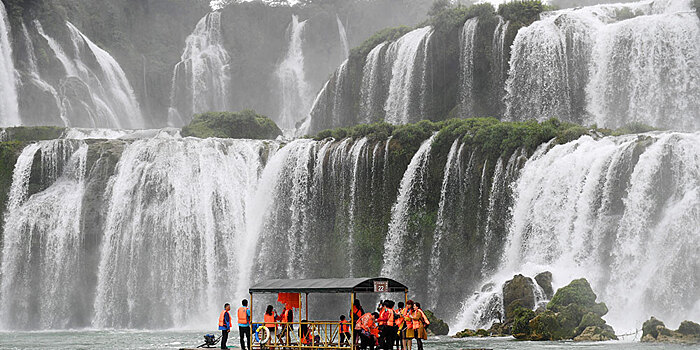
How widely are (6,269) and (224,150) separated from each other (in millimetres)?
14633

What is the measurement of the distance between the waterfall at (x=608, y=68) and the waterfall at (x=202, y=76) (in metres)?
44.6

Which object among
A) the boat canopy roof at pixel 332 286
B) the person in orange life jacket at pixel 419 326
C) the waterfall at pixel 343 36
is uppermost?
the waterfall at pixel 343 36

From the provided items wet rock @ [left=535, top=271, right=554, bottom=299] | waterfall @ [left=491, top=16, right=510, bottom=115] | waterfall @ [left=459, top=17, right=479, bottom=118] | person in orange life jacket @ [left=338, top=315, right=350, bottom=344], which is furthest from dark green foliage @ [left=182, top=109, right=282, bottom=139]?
person in orange life jacket @ [left=338, top=315, right=350, bottom=344]

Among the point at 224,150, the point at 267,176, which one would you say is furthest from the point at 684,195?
the point at 224,150

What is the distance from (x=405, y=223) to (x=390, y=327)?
77.1 feet

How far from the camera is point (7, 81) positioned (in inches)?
2926

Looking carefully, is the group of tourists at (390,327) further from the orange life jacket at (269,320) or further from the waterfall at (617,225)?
the waterfall at (617,225)

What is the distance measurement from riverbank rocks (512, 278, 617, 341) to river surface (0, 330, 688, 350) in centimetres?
87

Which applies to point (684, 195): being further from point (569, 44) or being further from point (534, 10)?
point (534, 10)

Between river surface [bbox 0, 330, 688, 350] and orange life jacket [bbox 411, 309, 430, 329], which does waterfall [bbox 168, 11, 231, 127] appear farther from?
orange life jacket [bbox 411, 309, 430, 329]

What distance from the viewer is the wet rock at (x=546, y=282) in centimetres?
3656

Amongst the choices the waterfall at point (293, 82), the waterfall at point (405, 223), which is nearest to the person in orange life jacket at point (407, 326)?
the waterfall at point (405, 223)

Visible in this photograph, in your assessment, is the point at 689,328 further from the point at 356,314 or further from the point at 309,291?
the point at 309,291

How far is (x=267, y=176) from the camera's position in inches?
2176
